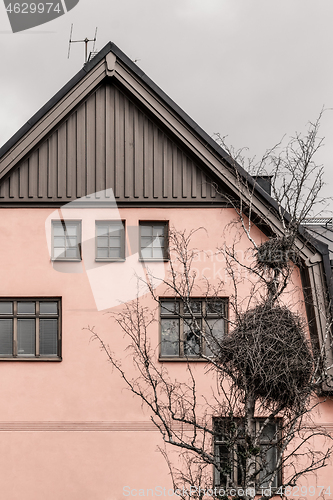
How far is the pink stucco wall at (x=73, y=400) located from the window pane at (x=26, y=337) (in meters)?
0.32

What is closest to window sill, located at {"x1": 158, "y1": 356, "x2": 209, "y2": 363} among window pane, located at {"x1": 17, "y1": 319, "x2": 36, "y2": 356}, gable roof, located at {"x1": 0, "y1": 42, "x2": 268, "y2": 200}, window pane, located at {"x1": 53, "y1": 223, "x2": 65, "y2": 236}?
window pane, located at {"x1": 17, "y1": 319, "x2": 36, "y2": 356}

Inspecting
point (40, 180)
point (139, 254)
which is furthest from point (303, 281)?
point (40, 180)

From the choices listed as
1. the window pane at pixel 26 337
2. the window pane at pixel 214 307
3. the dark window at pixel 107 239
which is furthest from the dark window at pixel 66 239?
the window pane at pixel 214 307

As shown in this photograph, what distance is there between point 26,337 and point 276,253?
6.16m

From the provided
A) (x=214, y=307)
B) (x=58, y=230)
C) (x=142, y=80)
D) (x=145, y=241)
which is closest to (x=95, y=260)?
(x=58, y=230)

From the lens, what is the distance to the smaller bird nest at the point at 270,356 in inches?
287

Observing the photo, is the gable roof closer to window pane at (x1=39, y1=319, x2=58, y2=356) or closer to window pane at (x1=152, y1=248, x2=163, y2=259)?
window pane at (x1=152, y1=248, x2=163, y2=259)

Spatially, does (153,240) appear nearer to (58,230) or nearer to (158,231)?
(158,231)

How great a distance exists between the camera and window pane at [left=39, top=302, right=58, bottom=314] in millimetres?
11914

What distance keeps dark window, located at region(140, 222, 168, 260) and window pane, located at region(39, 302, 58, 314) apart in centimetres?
221

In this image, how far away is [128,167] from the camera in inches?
474

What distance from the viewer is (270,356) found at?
7367 millimetres

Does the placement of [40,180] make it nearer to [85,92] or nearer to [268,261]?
[85,92]

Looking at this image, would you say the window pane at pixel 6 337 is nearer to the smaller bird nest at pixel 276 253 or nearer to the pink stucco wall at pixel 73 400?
the pink stucco wall at pixel 73 400
